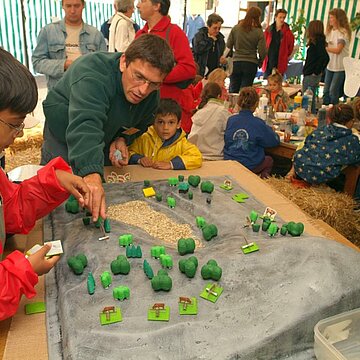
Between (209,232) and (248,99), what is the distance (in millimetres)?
1715

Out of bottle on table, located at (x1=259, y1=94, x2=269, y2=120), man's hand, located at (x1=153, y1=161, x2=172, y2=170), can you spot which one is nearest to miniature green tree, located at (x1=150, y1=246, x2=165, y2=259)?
man's hand, located at (x1=153, y1=161, x2=172, y2=170)

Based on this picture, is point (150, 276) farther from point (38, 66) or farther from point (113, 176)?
point (38, 66)

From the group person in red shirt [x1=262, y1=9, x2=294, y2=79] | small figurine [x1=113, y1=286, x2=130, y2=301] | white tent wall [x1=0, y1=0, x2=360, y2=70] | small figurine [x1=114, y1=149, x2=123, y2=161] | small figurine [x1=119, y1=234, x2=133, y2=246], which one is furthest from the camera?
person in red shirt [x1=262, y1=9, x2=294, y2=79]

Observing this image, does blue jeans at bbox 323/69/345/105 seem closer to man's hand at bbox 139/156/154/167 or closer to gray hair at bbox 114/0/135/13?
gray hair at bbox 114/0/135/13

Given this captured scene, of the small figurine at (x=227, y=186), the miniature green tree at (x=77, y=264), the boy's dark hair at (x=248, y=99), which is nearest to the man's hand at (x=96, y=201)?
the miniature green tree at (x=77, y=264)

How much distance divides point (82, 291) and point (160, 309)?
0.21 meters

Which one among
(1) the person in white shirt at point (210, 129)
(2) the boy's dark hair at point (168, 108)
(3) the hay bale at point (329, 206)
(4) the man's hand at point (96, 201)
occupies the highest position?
(2) the boy's dark hair at point (168, 108)

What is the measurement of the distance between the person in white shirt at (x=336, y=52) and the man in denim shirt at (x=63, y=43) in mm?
3246

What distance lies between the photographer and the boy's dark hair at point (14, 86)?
88 centimetres

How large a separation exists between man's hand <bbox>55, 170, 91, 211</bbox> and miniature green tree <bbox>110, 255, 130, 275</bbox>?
250 mm

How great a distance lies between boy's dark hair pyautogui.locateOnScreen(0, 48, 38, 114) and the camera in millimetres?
884

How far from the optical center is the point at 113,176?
74.5 inches

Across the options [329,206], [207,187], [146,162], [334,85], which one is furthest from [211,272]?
[334,85]

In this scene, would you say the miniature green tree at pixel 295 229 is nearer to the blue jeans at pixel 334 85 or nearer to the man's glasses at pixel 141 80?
the man's glasses at pixel 141 80
